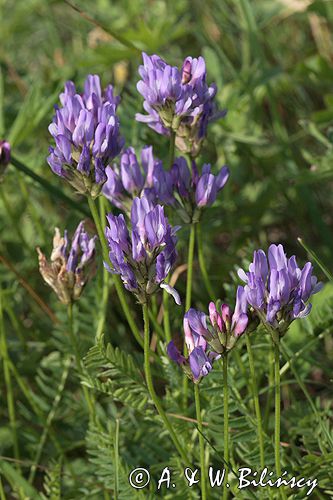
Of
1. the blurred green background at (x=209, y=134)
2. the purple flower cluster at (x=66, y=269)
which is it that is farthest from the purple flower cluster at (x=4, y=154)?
the purple flower cluster at (x=66, y=269)

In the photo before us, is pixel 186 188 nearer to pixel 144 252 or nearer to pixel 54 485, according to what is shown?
pixel 144 252

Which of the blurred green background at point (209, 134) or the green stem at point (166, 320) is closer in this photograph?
the green stem at point (166, 320)

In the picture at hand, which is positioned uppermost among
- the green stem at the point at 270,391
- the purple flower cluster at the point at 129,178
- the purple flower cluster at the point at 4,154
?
the purple flower cluster at the point at 4,154

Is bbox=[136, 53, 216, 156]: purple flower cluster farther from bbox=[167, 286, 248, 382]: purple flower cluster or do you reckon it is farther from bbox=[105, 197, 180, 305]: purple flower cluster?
bbox=[167, 286, 248, 382]: purple flower cluster

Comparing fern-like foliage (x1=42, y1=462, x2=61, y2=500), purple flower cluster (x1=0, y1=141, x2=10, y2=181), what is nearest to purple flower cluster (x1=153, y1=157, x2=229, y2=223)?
purple flower cluster (x1=0, y1=141, x2=10, y2=181)

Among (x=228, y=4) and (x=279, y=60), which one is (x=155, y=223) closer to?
(x=279, y=60)

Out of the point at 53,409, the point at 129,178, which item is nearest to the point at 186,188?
the point at 129,178

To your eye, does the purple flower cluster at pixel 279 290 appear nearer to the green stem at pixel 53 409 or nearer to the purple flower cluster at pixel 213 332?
the purple flower cluster at pixel 213 332
